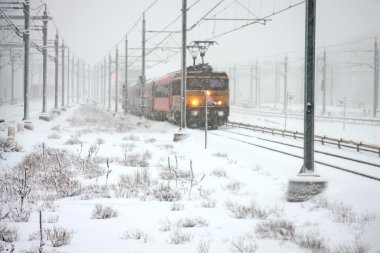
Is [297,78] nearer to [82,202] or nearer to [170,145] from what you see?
[170,145]

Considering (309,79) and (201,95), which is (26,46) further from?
(309,79)

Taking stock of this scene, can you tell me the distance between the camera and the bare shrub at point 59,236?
19.5ft

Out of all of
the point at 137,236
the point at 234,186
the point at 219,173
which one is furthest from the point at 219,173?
the point at 137,236

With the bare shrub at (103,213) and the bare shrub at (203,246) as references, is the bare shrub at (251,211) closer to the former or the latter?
the bare shrub at (203,246)

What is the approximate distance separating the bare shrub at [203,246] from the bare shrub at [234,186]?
11.2ft

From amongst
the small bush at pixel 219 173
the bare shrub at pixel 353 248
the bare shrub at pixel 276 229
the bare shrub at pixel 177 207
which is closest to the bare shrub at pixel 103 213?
the bare shrub at pixel 177 207

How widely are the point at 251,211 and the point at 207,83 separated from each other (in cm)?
1820

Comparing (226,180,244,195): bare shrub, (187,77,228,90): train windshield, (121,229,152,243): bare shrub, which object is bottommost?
(121,229,152,243): bare shrub

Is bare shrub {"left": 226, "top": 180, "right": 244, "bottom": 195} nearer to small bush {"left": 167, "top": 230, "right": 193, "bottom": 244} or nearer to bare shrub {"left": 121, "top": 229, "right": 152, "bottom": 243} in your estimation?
small bush {"left": 167, "top": 230, "right": 193, "bottom": 244}

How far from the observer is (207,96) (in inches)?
973

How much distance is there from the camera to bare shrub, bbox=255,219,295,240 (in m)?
6.32

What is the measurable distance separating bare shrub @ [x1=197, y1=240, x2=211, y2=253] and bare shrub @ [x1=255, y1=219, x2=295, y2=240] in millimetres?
887

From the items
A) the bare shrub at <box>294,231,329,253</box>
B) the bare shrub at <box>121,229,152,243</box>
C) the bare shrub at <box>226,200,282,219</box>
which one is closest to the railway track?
the bare shrub at <box>226,200,282,219</box>

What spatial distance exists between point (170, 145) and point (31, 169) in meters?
7.84
